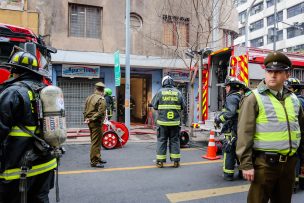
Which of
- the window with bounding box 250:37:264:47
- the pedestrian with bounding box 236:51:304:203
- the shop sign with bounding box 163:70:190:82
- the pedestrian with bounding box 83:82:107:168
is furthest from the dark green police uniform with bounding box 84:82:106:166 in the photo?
the window with bounding box 250:37:264:47

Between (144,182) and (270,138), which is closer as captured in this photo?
→ (270,138)

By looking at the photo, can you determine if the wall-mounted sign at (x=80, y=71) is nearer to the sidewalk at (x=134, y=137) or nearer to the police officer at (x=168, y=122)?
the sidewalk at (x=134, y=137)

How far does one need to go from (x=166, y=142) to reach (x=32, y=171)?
3844 millimetres

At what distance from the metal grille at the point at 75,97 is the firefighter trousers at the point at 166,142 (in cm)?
831

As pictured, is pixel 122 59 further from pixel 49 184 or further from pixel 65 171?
pixel 49 184

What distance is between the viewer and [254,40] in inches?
2025

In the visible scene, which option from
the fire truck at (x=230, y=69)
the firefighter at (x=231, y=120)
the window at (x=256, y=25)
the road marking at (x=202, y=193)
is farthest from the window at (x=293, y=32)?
the road marking at (x=202, y=193)

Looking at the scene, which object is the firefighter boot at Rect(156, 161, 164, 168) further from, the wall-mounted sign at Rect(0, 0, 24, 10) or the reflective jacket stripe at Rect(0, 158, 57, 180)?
the wall-mounted sign at Rect(0, 0, 24, 10)

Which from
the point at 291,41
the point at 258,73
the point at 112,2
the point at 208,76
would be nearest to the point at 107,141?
the point at 208,76

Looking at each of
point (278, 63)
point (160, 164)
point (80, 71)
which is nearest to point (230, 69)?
point (160, 164)

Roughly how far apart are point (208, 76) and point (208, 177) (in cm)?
453

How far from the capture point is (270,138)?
2.76m

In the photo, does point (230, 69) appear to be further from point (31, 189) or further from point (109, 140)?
point (31, 189)

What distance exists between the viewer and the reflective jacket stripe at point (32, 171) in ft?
8.56
